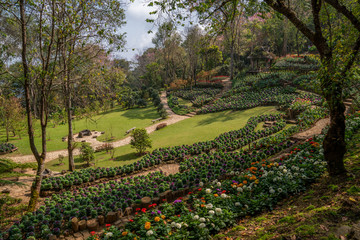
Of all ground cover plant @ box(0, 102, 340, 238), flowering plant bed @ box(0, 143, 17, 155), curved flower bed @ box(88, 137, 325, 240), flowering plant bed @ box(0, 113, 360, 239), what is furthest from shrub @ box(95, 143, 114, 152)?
curved flower bed @ box(88, 137, 325, 240)

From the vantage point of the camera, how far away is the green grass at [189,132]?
12006 mm

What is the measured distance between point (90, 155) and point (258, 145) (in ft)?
29.2

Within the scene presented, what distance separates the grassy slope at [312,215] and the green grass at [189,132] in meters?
8.63

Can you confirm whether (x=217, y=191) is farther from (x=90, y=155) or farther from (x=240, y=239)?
(x=90, y=155)

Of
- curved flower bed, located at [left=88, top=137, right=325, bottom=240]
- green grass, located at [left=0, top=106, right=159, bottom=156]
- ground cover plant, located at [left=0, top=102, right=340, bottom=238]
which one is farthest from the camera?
green grass, located at [left=0, top=106, right=159, bottom=156]

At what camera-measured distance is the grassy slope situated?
3057 millimetres

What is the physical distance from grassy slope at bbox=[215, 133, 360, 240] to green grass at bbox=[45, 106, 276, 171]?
28.3ft

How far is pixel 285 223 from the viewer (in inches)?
138

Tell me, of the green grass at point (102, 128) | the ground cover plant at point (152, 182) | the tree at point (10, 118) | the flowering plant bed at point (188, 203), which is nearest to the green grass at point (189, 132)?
the ground cover plant at point (152, 182)

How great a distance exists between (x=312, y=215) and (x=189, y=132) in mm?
12290

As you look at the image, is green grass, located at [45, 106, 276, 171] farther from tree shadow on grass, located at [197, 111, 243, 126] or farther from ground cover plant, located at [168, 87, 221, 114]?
ground cover plant, located at [168, 87, 221, 114]

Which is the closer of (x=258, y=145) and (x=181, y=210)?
(x=181, y=210)

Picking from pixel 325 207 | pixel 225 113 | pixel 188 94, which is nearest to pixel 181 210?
pixel 325 207

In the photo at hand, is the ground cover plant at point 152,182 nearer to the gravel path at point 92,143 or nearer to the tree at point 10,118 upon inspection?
the gravel path at point 92,143
